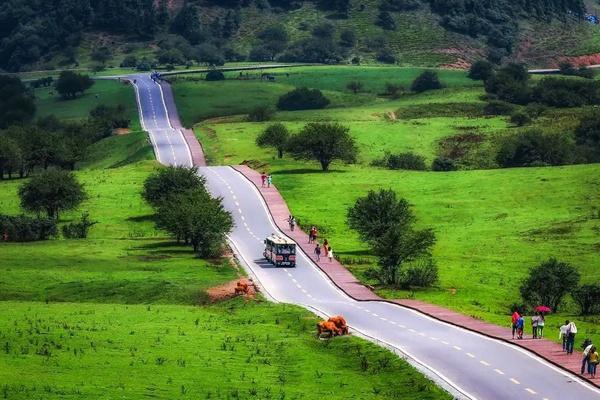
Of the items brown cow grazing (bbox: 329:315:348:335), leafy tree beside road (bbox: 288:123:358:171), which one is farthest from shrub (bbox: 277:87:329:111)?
brown cow grazing (bbox: 329:315:348:335)

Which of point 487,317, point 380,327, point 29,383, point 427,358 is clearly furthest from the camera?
point 487,317

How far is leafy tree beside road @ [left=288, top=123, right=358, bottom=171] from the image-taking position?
132m

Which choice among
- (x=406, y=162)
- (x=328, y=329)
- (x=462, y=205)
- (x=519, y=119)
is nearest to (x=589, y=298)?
(x=328, y=329)

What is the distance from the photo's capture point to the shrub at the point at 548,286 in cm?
7556

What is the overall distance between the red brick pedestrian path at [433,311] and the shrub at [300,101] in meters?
83.4

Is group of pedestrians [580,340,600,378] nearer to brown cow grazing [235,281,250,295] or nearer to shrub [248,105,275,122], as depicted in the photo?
brown cow grazing [235,281,250,295]

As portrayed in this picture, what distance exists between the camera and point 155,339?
58.9m

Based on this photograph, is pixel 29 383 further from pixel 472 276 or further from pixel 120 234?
pixel 120 234

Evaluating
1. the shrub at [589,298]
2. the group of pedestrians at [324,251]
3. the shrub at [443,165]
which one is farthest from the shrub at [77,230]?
the shrub at [443,165]

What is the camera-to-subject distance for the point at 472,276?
84.7 meters

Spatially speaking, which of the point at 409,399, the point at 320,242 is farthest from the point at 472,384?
the point at 320,242

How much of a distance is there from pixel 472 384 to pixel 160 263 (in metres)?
38.4

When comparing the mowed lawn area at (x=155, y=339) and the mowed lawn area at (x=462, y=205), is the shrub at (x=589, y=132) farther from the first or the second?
the mowed lawn area at (x=155, y=339)

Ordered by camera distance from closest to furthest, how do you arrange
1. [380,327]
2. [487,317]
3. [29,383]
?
[29,383] < [380,327] < [487,317]
